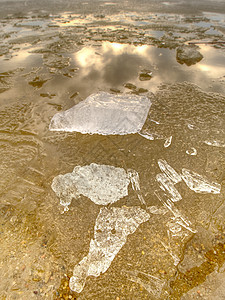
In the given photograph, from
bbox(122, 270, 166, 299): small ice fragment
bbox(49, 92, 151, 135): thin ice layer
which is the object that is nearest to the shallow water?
bbox(122, 270, 166, 299): small ice fragment

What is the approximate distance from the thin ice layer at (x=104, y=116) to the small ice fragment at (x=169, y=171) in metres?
0.71

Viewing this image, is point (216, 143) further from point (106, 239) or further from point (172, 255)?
point (106, 239)

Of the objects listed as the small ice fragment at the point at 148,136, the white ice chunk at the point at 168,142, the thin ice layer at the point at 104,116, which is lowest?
the white ice chunk at the point at 168,142

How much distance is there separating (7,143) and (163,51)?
5080 millimetres

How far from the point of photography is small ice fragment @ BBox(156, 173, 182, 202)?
2.00m

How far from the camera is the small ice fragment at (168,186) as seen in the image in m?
2.00

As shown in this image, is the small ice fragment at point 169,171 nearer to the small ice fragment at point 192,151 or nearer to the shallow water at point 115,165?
the shallow water at point 115,165

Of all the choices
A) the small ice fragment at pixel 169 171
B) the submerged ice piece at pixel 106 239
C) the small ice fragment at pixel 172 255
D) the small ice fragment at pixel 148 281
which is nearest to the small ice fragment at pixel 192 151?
the small ice fragment at pixel 169 171

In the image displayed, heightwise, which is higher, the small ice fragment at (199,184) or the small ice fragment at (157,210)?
the small ice fragment at (199,184)

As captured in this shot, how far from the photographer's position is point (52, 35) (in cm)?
639

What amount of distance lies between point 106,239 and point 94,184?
640mm

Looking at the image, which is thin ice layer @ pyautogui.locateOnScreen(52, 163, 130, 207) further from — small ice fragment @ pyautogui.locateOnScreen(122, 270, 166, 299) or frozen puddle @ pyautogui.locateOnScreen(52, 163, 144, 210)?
small ice fragment @ pyautogui.locateOnScreen(122, 270, 166, 299)

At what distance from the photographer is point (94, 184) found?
83.2 inches

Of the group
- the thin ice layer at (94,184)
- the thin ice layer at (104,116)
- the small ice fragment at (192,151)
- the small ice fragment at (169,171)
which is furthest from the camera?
the thin ice layer at (104,116)
